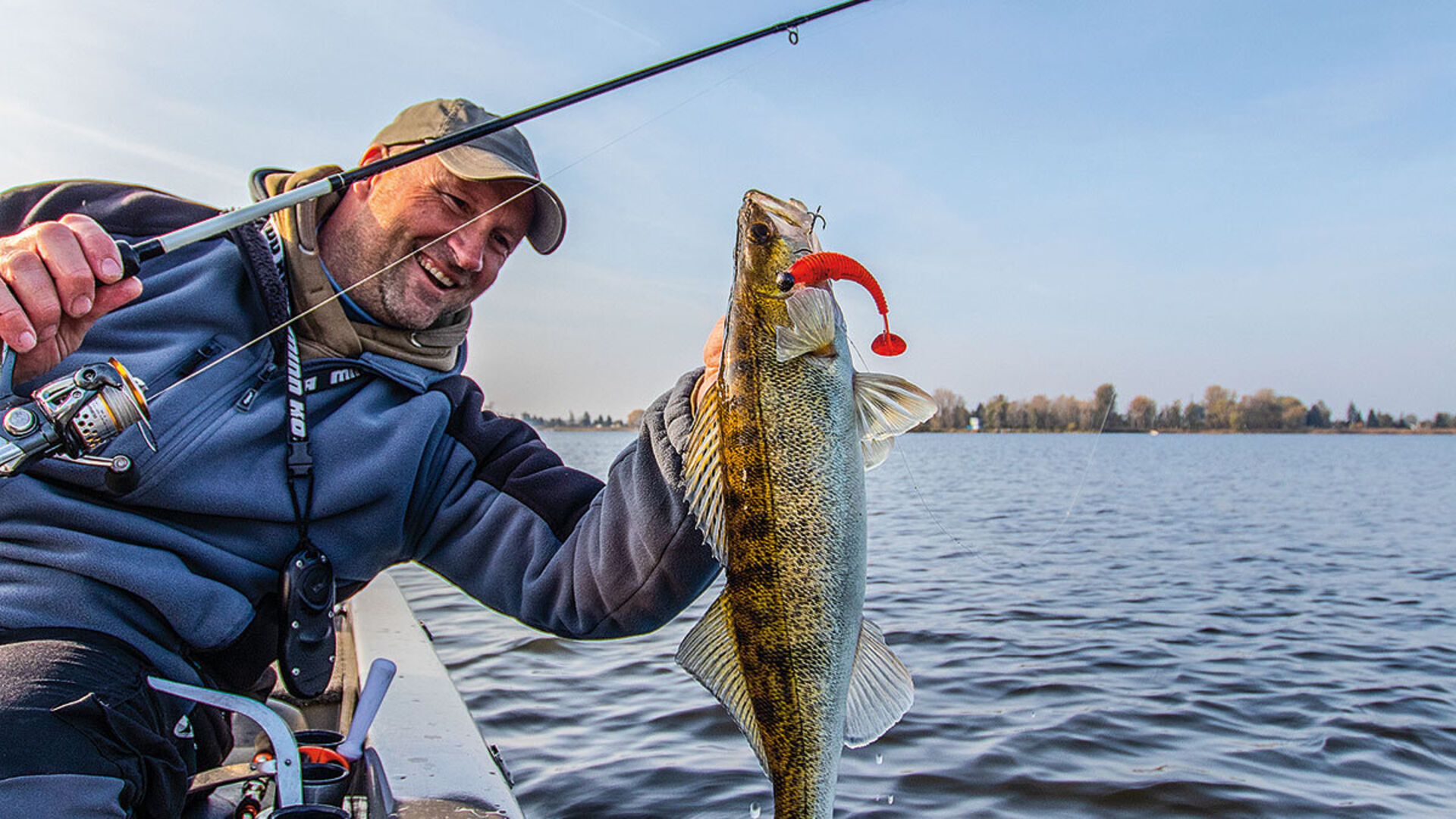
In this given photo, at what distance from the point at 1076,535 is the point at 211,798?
16.9 metres

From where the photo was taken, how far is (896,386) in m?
1.98

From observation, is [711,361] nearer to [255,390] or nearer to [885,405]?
[885,405]

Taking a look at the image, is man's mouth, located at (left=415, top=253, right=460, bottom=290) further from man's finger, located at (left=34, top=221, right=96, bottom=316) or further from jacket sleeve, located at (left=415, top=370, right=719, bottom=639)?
man's finger, located at (left=34, top=221, right=96, bottom=316)

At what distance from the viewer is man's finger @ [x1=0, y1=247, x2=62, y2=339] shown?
6.42ft

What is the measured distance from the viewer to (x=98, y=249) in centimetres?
207

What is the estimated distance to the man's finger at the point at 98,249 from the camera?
6.77 ft

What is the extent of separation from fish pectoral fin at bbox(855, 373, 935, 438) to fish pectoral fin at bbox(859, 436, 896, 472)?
1 cm

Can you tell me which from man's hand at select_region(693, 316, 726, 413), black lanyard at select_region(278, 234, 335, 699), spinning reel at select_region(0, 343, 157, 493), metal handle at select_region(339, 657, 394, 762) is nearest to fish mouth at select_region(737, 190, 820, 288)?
man's hand at select_region(693, 316, 726, 413)

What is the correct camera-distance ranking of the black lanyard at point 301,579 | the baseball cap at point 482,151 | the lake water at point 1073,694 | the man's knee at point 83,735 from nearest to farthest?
1. the man's knee at point 83,735
2. the black lanyard at point 301,579
3. the baseball cap at point 482,151
4. the lake water at point 1073,694

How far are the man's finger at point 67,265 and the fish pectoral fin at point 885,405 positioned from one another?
1.71 meters

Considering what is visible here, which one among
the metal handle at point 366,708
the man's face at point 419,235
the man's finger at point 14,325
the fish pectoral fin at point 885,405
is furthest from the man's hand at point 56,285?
the fish pectoral fin at point 885,405

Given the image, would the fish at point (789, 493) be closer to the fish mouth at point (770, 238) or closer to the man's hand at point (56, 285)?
the fish mouth at point (770, 238)

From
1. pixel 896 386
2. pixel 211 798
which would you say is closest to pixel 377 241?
pixel 211 798

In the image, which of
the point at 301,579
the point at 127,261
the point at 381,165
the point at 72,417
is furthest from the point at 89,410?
the point at 381,165
